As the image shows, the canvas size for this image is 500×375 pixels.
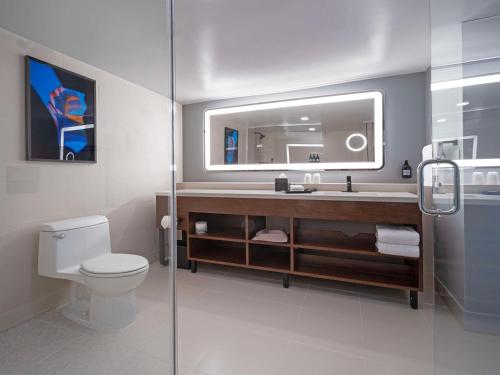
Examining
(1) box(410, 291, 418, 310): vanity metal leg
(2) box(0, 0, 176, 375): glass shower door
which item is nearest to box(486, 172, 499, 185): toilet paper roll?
(1) box(410, 291, 418, 310): vanity metal leg

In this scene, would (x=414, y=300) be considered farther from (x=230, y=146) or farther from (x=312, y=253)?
(x=230, y=146)

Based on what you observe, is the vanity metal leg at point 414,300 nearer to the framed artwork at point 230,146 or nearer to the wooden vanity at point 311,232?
the wooden vanity at point 311,232

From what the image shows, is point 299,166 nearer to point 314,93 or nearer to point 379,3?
point 314,93

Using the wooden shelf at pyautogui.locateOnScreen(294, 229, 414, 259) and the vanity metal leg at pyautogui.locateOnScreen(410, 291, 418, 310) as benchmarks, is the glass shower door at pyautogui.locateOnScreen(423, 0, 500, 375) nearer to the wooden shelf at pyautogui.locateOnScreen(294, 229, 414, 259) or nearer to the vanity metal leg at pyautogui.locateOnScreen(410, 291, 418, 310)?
the vanity metal leg at pyautogui.locateOnScreen(410, 291, 418, 310)

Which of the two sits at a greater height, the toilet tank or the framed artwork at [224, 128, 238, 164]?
the framed artwork at [224, 128, 238, 164]

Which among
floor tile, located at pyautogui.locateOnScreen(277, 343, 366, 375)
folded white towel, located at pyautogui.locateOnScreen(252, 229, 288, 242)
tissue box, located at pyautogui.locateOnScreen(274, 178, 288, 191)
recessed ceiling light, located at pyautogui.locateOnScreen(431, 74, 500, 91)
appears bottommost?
floor tile, located at pyautogui.locateOnScreen(277, 343, 366, 375)

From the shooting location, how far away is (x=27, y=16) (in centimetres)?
133

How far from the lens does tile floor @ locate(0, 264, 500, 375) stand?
125 centimetres

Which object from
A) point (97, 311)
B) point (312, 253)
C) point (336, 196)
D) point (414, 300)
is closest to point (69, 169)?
point (97, 311)

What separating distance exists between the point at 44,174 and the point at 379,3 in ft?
6.72

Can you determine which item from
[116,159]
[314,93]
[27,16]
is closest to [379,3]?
[314,93]

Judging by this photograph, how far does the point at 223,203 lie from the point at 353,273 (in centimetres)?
128

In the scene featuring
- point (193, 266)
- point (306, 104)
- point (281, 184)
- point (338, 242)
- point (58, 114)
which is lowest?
point (193, 266)

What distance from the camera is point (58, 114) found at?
4.41 ft
